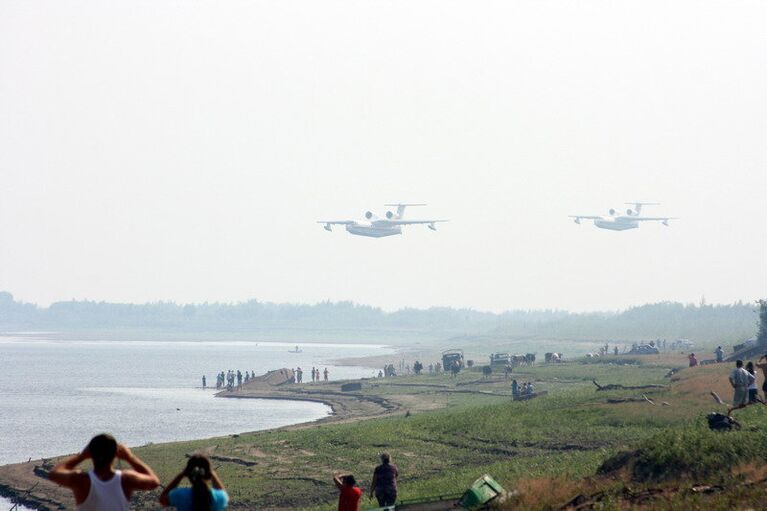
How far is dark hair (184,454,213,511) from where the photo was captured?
993cm

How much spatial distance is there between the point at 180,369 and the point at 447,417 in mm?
91784

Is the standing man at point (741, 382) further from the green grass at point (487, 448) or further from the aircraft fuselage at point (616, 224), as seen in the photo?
the aircraft fuselage at point (616, 224)

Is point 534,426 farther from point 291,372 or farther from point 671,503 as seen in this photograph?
point 291,372

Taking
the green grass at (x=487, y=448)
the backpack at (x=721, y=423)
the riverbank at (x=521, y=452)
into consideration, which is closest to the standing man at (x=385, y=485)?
the riverbank at (x=521, y=452)

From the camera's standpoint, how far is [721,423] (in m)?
22.1

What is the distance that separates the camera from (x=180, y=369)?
419 ft

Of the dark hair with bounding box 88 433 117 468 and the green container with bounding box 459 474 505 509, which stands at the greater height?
the dark hair with bounding box 88 433 117 468

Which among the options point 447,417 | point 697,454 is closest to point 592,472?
point 697,454

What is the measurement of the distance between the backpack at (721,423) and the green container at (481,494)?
5.17 meters

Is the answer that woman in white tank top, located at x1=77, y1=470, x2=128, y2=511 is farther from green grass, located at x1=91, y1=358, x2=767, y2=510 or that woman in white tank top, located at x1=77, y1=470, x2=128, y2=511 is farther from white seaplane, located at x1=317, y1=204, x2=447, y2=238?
white seaplane, located at x1=317, y1=204, x2=447, y2=238

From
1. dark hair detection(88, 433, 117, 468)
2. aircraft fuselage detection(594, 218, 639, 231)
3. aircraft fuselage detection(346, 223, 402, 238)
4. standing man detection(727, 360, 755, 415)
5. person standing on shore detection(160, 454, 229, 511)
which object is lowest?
person standing on shore detection(160, 454, 229, 511)

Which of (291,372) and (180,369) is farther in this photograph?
(180,369)

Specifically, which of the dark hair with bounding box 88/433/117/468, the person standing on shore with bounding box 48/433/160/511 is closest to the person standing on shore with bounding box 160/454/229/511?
the person standing on shore with bounding box 48/433/160/511

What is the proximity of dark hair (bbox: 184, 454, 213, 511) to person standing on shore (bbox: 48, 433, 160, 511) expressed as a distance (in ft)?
1.29
